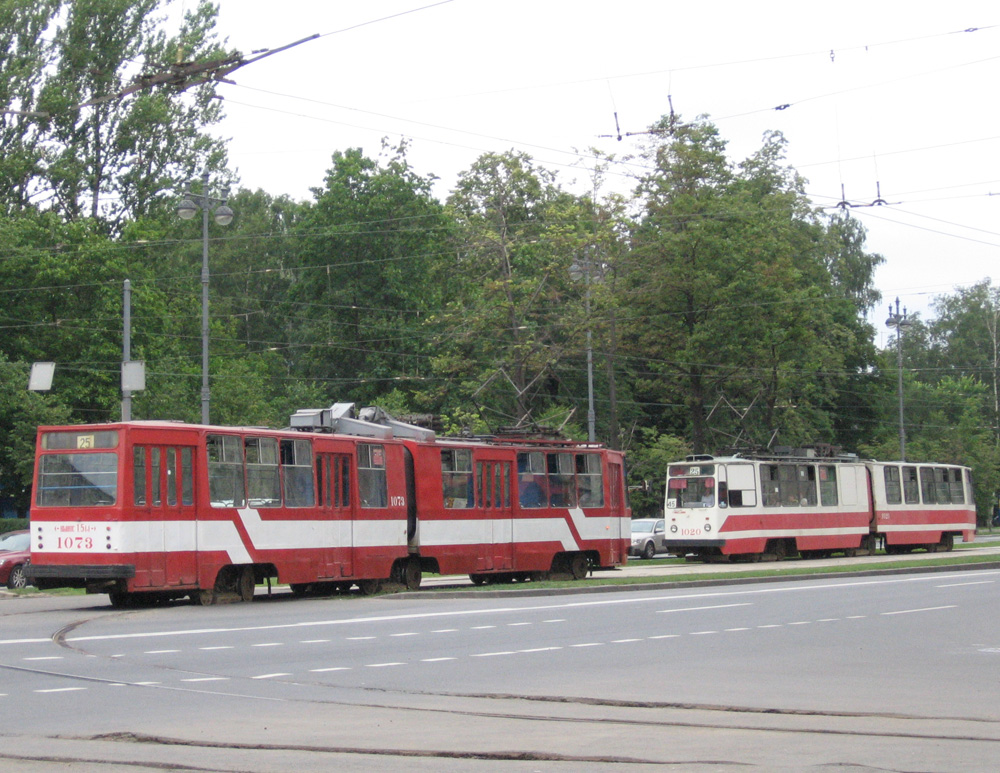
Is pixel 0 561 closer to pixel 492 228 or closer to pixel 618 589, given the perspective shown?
pixel 618 589

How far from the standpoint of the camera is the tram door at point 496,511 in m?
28.6

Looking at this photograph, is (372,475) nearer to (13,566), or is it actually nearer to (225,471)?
(225,471)

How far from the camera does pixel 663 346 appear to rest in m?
52.2

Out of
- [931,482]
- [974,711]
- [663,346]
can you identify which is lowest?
[974,711]

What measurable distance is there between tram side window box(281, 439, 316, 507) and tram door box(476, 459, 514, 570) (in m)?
5.00

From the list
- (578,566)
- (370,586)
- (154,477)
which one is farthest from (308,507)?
(578,566)

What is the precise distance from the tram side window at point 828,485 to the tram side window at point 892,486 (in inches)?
127

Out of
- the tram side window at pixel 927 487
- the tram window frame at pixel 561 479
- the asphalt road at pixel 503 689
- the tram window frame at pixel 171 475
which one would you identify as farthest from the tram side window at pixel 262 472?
the tram side window at pixel 927 487

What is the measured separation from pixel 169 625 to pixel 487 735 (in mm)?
10017

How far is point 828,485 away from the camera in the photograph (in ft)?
148

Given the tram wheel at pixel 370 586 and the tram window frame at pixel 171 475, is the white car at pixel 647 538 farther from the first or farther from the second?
the tram window frame at pixel 171 475

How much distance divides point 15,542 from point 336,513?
10.8m

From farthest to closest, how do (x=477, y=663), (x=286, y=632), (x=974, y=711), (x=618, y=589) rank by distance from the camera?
(x=618, y=589)
(x=286, y=632)
(x=477, y=663)
(x=974, y=711)

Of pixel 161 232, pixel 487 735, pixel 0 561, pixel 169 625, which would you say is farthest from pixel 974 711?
pixel 161 232
